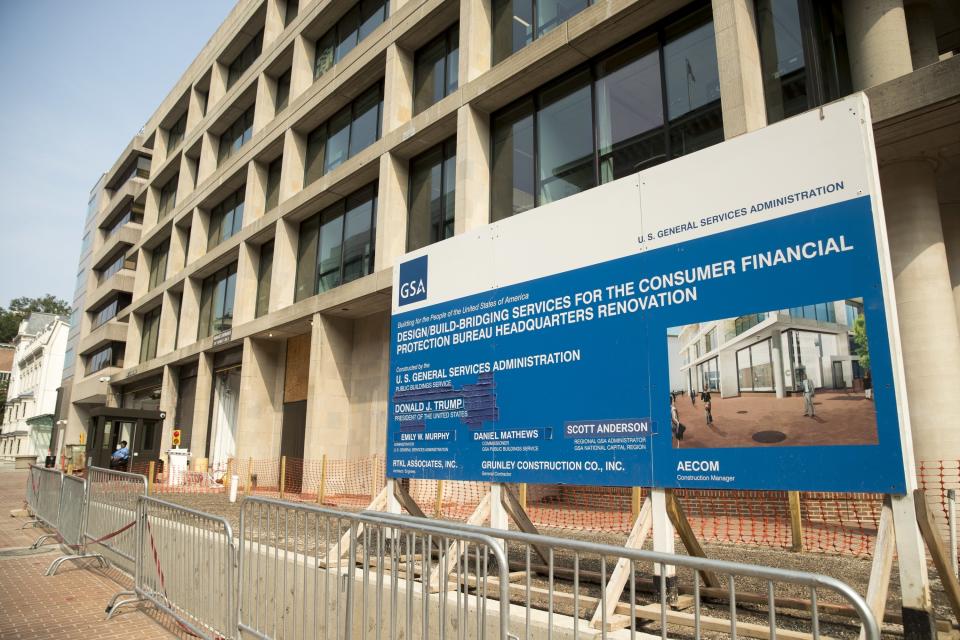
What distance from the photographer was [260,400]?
2366 centimetres

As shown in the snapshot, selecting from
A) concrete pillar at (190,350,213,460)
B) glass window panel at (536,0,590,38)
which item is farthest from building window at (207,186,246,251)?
glass window panel at (536,0,590,38)

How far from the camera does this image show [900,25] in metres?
9.47

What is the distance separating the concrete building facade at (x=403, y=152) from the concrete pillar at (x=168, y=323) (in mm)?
126

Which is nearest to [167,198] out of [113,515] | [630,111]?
[113,515]

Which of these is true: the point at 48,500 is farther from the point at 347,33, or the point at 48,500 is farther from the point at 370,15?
the point at 347,33

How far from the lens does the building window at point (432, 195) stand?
17.3 m

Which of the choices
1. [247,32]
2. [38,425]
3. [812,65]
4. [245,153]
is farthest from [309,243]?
[38,425]

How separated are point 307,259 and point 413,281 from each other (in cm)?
1617

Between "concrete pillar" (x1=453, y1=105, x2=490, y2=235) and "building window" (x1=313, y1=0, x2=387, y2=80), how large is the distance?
769 cm

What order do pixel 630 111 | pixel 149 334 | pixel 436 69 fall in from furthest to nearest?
pixel 149 334, pixel 436 69, pixel 630 111

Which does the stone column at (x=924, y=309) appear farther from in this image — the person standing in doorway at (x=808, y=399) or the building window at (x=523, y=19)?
the building window at (x=523, y=19)

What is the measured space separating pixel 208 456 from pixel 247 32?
67.8 ft

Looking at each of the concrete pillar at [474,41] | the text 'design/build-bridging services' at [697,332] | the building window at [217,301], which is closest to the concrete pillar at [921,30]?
the concrete pillar at [474,41]

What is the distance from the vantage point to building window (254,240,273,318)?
2494cm
